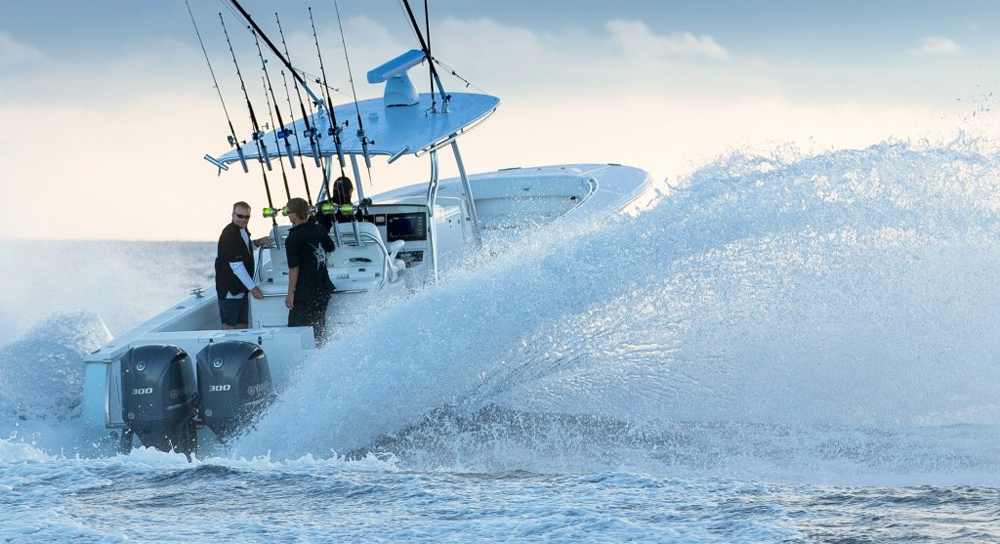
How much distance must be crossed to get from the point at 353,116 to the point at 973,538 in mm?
5986

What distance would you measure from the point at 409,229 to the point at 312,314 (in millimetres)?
1541

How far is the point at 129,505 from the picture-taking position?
434cm

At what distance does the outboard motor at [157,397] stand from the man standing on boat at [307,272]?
0.92m

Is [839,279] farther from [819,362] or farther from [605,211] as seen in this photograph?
[605,211]

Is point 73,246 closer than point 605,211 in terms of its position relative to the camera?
No

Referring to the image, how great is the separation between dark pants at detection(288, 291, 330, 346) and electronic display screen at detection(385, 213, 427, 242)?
1.40 m

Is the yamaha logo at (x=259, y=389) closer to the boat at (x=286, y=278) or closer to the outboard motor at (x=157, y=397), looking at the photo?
the boat at (x=286, y=278)

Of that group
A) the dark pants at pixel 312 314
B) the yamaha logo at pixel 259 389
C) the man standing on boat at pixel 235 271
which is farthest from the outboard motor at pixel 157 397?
the man standing on boat at pixel 235 271

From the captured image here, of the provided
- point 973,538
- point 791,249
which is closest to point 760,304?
point 791,249

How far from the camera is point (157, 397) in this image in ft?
19.1

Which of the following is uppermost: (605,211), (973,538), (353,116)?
(353,116)

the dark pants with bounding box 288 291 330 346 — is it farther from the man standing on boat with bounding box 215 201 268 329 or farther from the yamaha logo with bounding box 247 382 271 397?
the yamaha logo with bounding box 247 382 271 397

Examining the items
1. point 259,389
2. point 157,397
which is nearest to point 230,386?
point 259,389

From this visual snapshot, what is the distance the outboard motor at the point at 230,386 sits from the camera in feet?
19.2
